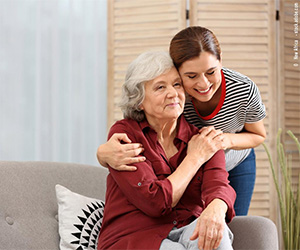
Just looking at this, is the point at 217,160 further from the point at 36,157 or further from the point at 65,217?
the point at 36,157

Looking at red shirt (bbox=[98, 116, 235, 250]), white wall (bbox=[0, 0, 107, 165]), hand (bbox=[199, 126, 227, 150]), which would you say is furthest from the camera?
white wall (bbox=[0, 0, 107, 165])

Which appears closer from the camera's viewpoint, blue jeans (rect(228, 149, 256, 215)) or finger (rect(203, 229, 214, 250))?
finger (rect(203, 229, 214, 250))

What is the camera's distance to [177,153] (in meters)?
1.79

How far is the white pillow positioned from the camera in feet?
6.06

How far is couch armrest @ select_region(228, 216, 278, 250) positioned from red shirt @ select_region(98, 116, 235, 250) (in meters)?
0.27

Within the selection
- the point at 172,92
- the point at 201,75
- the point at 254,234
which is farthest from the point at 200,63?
the point at 254,234

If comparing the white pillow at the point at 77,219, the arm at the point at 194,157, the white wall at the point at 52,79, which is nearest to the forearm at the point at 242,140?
the arm at the point at 194,157

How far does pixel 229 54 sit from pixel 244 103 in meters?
1.34

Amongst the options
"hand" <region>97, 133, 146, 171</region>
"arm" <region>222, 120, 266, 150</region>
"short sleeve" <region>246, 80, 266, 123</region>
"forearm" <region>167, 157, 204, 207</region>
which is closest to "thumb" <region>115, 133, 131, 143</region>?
"hand" <region>97, 133, 146, 171</region>

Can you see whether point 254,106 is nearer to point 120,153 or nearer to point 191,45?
point 191,45

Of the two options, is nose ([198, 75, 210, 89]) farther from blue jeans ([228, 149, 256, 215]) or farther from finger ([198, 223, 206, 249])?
blue jeans ([228, 149, 256, 215])

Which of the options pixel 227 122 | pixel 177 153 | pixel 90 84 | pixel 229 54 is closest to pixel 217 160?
pixel 177 153

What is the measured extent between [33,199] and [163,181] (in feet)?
2.17

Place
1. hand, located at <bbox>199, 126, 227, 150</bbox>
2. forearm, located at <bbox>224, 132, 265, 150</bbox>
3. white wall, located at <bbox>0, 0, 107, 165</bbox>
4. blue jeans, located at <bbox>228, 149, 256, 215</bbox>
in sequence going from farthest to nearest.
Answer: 1. white wall, located at <bbox>0, 0, 107, 165</bbox>
2. blue jeans, located at <bbox>228, 149, 256, 215</bbox>
3. forearm, located at <bbox>224, 132, 265, 150</bbox>
4. hand, located at <bbox>199, 126, 227, 150</bbox>
